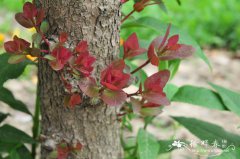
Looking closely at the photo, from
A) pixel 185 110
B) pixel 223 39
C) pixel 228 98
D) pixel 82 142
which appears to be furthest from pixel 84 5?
pixel 223 39

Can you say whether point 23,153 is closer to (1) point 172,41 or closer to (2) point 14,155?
(2) point 14,155

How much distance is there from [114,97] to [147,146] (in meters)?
0.29

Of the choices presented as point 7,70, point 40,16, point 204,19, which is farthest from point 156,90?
point 204,19

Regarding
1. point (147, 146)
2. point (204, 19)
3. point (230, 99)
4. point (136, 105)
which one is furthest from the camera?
point (204, 19)

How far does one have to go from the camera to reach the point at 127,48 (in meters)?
1.35

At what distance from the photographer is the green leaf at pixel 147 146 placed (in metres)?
1.42

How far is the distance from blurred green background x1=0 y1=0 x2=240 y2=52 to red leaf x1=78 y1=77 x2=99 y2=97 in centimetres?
289

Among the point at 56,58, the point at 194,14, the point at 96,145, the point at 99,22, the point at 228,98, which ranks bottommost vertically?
the point at 96,145

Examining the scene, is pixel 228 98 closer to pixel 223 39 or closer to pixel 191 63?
pixel 191 63

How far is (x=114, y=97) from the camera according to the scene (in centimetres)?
123

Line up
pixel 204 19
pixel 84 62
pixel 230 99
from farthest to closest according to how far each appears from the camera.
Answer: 1. pixel 204 19
2. pixel 230 99
3. pixel 84 62

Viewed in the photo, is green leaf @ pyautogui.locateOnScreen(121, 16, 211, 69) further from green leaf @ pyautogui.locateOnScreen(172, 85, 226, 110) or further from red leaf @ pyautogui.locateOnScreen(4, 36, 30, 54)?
red leaf @ pyautogui.locateOnScreen(4, 36, 30, 54)

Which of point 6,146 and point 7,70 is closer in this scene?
point 7,70

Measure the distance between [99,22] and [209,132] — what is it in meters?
0.58
